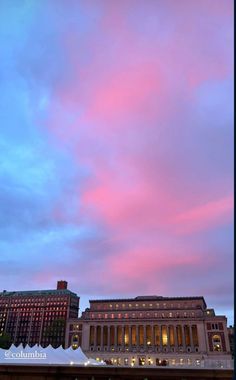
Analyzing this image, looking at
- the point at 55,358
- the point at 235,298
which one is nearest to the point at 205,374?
the point at 235,298

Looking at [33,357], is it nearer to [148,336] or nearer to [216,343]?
[216,343]

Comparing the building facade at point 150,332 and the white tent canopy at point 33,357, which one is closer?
the white tent canopy at point 33,357

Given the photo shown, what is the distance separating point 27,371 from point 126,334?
463 feet

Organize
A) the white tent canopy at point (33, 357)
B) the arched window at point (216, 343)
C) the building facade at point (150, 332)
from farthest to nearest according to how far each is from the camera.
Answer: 1. the building facade at point (150, 332)
2. the arched window at point (216, 343)
3. the white tent canopy at point (33, 357)

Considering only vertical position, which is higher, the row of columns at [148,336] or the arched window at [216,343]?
the row of columns at [148,336]

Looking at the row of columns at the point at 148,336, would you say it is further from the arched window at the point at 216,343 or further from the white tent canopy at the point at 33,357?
the white tent canopy at the point at 33,357

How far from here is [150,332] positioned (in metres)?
146

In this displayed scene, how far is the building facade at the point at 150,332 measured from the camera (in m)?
136

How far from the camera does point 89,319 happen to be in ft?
500

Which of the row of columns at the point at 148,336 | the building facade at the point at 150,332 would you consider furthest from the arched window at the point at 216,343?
the row of columns at the point at 148,336

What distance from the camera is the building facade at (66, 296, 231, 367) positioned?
136 meters

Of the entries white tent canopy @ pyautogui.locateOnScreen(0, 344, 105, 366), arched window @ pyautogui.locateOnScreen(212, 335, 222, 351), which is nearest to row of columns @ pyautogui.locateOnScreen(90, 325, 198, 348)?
arched window @ pyautogui.locateOnScreen(212, 335, 222, 351)

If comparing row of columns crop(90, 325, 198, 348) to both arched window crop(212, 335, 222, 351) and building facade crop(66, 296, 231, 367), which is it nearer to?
building facade crop(66, 296, 231, 367)

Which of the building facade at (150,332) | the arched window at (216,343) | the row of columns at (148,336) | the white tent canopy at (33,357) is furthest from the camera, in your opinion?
the row of columns at (148,336)
